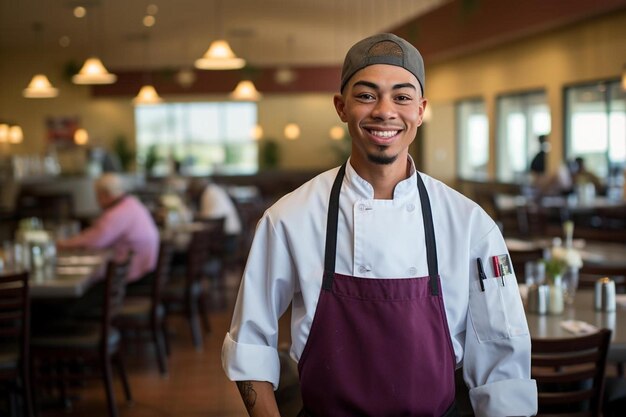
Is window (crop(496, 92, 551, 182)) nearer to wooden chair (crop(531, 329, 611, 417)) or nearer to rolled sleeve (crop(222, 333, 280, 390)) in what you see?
wooden chair (crop(531, 329, 611, 417))

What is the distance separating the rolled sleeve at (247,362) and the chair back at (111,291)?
3165 millimetres

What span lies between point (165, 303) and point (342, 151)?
15142 millimetres

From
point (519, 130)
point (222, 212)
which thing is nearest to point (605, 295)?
point (222, 212)

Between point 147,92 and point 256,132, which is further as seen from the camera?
point 256,132

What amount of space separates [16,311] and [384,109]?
10.4 ft

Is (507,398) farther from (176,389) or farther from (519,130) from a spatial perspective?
(519,130)

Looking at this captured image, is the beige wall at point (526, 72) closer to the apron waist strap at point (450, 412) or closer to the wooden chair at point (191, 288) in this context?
the wooden chair at point (191, 288)

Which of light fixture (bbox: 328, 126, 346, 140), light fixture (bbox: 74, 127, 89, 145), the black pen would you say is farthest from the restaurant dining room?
light fixture (bbox: 328, 126, 346, 140)

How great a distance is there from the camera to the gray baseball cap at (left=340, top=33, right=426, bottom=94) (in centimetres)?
191

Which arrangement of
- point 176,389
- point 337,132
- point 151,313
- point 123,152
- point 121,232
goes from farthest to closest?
point 123,152
point 337,132
point 121,232
point 151,313
point 176,389

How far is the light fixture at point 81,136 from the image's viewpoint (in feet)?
67.3

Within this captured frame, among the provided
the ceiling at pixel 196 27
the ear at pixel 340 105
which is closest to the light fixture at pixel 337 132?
the ceiling at pixel 196 27

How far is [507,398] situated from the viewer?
1.94 metres

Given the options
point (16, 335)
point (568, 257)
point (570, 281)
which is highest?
point (568, 257)
